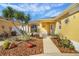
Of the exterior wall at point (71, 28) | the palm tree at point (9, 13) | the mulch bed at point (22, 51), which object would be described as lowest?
the mulch bed at point (22, 51)

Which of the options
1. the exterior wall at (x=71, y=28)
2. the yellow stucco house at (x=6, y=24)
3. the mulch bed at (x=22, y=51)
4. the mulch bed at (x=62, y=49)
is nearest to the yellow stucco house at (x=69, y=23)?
the exterior wall at (x=71, y=28)

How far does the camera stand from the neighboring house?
213 centimetres

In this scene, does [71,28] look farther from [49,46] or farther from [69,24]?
[49,46]

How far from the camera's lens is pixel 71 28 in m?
2.15

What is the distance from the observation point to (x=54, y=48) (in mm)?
2174

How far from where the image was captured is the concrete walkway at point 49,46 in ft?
7.09

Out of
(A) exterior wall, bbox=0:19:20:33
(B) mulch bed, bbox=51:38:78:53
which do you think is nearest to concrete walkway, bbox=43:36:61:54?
(B) mulch bed, bbox=51:38:78:53

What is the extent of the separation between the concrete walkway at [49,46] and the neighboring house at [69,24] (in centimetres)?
13

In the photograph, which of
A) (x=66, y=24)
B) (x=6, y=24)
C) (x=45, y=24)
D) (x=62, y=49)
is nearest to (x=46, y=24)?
(x=45, y=24)

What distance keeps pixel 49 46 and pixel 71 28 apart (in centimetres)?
30

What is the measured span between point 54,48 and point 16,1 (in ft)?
2.06

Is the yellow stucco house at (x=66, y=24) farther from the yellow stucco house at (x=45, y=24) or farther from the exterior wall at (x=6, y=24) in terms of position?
the exterior wall at (x=6, y=24)

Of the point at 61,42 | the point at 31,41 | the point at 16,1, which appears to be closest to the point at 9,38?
the point at 31,41

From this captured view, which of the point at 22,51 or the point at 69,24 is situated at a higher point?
the point at 69,24
